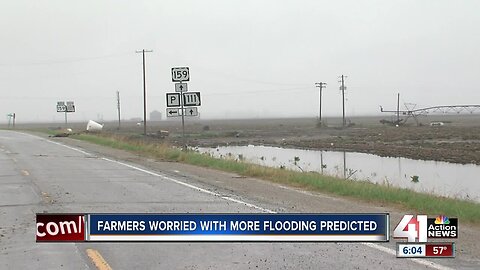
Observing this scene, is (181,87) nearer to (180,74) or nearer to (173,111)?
(180,74)

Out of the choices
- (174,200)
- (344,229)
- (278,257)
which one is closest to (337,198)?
(174,200)

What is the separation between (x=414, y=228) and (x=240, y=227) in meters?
1.61

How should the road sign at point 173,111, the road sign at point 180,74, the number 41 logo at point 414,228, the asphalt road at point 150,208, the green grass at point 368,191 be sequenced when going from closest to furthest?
the number 41 logo at point 414,228 < the asphalt road at point 150,208 < the green grass at point 368,191 < the road sign at point 180,74 < the road sign at point 173,111

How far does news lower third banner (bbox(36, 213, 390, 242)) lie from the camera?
18.3 ft

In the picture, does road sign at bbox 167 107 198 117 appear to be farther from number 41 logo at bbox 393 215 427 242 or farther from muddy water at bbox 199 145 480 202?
number 41 logo at bbox 393 215 427 242

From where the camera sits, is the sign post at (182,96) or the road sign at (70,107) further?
the road sign at (70,107)

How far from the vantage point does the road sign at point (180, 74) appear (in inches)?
1033

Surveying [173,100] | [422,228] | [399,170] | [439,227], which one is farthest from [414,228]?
[399,170]

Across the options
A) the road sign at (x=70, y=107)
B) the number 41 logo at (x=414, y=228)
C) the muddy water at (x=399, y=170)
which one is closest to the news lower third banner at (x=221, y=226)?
the number 41 logo at (x=414, y=228)

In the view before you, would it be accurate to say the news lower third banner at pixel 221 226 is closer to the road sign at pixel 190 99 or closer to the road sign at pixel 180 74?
the road sign at pixel 190 99

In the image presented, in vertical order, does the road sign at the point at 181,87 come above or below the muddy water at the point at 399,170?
above

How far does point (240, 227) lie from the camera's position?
18.3ft

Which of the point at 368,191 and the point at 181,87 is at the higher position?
the point at 181,87

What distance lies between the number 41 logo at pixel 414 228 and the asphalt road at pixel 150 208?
192 cm
